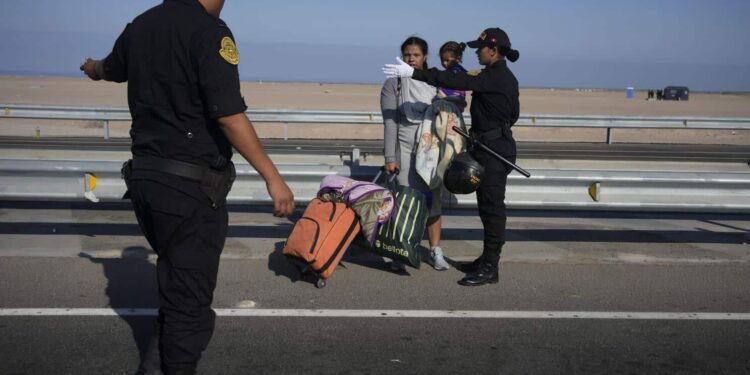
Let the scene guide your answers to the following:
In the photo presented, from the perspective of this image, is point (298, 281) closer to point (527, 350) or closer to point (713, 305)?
point (527, 350)

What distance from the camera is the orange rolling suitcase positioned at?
5.71 metres

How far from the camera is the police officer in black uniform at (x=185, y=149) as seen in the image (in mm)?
3221

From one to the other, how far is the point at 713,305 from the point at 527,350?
5.91 ft

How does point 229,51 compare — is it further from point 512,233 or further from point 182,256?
point 512,233

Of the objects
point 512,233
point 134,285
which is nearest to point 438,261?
point 512,233

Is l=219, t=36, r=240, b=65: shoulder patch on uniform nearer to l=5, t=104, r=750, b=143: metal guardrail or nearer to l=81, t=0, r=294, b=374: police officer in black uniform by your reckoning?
l=81, t=0, r=294, b=374: police officer in black uniform

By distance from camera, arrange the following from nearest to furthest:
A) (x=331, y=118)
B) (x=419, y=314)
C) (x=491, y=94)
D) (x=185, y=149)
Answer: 1. (x=185, y=149)
2. (x=419, y=314)
3. (x=491, y=94)
4. (x=331, y=118)

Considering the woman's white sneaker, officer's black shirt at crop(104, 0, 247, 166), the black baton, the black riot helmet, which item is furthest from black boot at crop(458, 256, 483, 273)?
officer's black shirt at crop(104, 0, 247, 166)

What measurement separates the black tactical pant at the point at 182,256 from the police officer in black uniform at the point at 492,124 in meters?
2.63

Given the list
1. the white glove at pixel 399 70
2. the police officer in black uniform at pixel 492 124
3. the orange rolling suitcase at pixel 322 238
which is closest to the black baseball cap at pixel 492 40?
the police officer in black uniform at pixel 492 124

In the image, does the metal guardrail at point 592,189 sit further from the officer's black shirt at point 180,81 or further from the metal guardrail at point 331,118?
the metal guardrail at point 331,118

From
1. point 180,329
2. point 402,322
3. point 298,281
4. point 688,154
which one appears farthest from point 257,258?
point 688,154

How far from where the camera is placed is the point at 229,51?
3234 millimetres

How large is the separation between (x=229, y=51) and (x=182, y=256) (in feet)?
2.94
